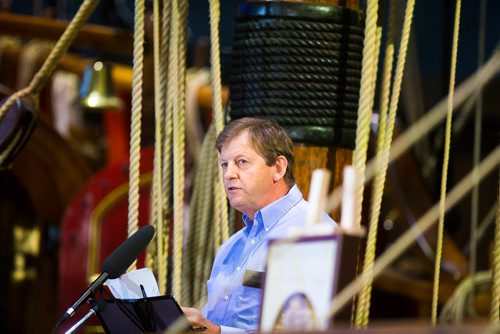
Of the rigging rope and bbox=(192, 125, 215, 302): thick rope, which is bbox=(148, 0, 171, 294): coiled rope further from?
bbox=(192, 125, 215, 302): thick rope

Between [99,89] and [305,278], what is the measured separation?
190 inches

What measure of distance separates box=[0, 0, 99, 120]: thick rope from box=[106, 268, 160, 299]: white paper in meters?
1.04

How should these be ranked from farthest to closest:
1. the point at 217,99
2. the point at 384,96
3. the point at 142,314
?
the point at 217,99
the point at 384,96
the point at 142,314

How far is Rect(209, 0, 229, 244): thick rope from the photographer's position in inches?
121

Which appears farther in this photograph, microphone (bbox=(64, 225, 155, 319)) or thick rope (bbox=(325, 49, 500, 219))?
microphone (bbox=(64, 225, 155, 319))

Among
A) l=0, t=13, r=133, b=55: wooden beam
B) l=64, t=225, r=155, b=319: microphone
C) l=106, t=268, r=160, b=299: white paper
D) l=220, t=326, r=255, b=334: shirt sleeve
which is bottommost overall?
l=220, t=326, r=255, b=334: shirt sleeve

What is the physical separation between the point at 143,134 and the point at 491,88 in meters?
2.36

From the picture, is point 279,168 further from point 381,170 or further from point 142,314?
point 142,314

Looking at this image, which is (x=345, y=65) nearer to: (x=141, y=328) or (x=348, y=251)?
(x=141, y=328)

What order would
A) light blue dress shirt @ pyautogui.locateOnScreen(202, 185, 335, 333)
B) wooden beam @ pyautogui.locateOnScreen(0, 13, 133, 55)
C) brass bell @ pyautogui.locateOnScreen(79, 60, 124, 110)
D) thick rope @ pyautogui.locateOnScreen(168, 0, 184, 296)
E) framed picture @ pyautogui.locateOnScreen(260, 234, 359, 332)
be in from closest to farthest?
framed picture @ pyautogui.locateOnScreen(260, 234, 359, 332)
light blue dress shirt @ pyautogui.locateOnScreen(202, 185, 335, 333)
thick rope @ pyautogui.locateOnScreen(168, 0, 184, 296)
brass bell @ pyautogui.locateOnScreen(79, 60, 124, 110)
wooden beam @ pyautogui.locateOnScreen(0, 13, 133, 55)

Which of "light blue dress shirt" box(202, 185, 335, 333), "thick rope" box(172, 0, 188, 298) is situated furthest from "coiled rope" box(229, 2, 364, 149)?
"light blue dress shirt" box(202, 185, 335, 333)

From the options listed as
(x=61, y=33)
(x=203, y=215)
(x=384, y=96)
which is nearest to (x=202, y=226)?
(x=203, y=215)

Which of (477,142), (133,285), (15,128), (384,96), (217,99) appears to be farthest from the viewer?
(477,142)

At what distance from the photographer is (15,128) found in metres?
3.32
